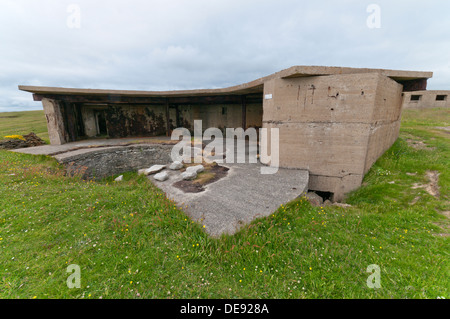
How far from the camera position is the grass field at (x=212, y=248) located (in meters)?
2.44

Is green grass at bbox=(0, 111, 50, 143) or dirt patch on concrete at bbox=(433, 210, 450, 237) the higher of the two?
green grass at bbox=(0, 111, 50, 143)

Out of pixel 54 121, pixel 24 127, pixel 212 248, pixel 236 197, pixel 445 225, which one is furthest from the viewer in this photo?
pixel 24 127

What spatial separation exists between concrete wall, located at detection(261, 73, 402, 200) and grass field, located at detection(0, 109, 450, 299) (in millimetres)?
1491

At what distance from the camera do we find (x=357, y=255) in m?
2.96

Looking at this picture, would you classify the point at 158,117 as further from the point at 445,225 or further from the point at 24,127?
the point at 24,127

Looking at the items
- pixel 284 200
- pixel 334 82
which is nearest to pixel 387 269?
pixel 284 200

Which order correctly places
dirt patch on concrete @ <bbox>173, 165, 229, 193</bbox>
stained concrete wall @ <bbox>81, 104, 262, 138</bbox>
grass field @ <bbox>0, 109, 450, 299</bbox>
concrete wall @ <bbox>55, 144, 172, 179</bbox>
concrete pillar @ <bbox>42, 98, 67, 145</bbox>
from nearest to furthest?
grass field @ <bbox>0, 109, 450, 299</bbox> → dirt patch on concrete @ <bbox>173, 165, 229, 193</bbox> → concrete wall @ <bbox>55, 144, 172, 179</bbox> → concrete pillar @ <bbox>42, 98, 67, 145</bbox> → stained concrete wall @ <bbox>81, 104, 262, 138</bbox>

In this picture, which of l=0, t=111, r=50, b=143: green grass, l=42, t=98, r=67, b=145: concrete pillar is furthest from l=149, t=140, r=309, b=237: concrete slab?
l=0, t=111, r=50, b=143: green grass

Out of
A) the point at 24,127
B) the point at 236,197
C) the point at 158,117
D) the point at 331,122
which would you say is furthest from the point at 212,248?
the point at 24,127

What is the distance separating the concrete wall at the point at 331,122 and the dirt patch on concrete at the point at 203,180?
7.70 ft

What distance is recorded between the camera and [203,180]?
5.82 metres

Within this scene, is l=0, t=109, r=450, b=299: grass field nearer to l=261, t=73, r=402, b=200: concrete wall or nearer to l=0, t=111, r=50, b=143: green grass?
l=261, t=73, r=402, b=200: concrete wall

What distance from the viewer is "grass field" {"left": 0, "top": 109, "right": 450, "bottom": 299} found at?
2.44 metres

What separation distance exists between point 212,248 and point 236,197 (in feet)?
5.51
